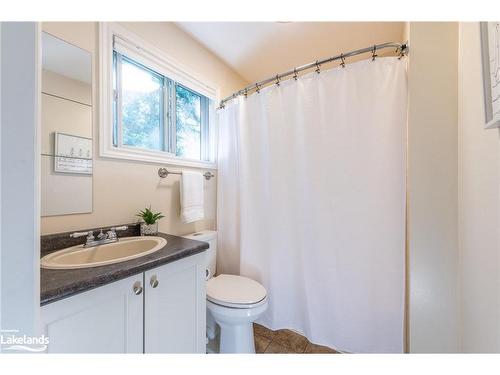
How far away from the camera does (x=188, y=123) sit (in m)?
1.71

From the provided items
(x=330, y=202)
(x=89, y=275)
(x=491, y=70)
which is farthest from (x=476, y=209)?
(x=89, y=275)

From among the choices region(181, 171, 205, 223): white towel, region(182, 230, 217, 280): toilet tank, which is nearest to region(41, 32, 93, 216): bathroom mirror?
region(181, 171, 205, 223): white towel

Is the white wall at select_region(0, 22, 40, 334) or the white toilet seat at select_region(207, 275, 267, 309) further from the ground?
the white wall at select_region(0, 22, 40, 334)

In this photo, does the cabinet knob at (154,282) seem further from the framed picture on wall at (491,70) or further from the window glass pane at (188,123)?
the framed picture on wall at (491,70)

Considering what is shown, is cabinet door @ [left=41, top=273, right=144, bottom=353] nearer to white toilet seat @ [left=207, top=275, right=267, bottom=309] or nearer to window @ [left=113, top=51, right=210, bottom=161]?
white toilet seat @ [left=207, top=275, right=267, bottom=309]

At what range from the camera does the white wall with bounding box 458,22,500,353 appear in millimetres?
640

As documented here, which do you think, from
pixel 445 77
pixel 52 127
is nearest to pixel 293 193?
pixel 445 77

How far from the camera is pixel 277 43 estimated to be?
163 centimetres

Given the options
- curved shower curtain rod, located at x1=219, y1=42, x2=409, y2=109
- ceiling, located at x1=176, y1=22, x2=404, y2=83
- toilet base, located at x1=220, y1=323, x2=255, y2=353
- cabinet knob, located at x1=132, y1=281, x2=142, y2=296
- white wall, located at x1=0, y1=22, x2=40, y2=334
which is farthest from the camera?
ceiling, located at x1=176, y1=22, x2=404, y2=83

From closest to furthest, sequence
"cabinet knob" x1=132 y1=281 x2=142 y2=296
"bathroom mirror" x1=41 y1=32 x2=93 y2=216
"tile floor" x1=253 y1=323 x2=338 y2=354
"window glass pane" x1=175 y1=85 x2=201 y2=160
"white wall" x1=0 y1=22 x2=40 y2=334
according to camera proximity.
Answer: "white wall" x1=0 y1=22 x2=40 y2=334 < "cabinet knob" x1=132 y1=281 x2=142 y2=296 < "bathroom mirror" x1=41 y1=32 x2=93 y2=216 < "tile floor" x1=253 y1=323 x2=338 y2=354 < "window glass pane" x1=175 y1=85 x2=201 y2=160

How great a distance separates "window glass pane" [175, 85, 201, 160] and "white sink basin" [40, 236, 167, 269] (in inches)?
29.4

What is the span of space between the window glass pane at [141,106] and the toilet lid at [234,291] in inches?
41.4
